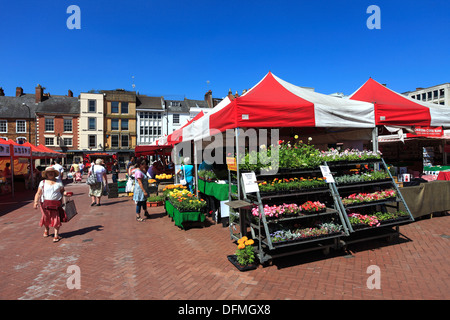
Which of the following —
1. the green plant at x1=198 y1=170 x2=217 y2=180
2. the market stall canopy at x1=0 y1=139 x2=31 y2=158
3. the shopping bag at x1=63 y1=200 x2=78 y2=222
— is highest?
the market stall canopy at x1=0 y1=139 x2=31 y2=158

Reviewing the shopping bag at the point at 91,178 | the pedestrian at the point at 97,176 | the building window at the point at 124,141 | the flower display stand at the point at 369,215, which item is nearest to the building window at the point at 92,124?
the building window at the point at 124,141

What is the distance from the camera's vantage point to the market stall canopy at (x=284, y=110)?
15.0 ft

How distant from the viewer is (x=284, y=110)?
482cm

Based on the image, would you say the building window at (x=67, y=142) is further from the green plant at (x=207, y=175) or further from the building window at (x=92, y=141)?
the green plant at (x=207, y=175)

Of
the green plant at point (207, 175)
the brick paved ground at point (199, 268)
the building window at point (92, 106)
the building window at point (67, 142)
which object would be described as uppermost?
the building window at point (92, 106)

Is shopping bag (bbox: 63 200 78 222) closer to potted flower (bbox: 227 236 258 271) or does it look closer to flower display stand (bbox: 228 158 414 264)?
flower display stand (bbox: 228 158 414 264)

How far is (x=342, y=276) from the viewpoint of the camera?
12.3 ft

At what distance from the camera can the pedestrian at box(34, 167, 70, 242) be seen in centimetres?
575

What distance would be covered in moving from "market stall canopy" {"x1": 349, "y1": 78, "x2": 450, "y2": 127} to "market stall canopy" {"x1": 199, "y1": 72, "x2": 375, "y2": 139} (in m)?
0.37

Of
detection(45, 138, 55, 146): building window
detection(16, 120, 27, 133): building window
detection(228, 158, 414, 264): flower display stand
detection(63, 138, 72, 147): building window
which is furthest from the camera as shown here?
detection(63, 138, 72, 147): building window

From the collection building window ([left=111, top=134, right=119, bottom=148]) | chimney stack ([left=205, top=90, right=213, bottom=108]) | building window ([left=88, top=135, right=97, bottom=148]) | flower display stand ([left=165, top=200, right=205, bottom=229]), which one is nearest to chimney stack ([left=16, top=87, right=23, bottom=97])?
building window ([left=88, top=135, right=97, bottom=148])

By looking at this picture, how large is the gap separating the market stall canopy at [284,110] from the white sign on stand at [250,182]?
0.89 meters
